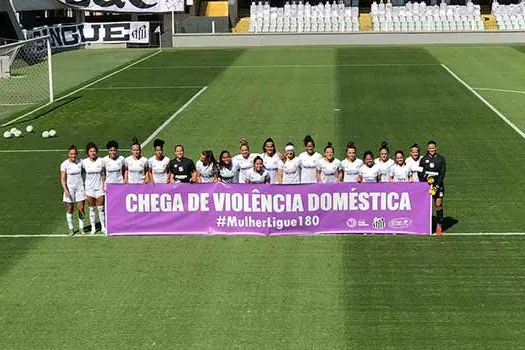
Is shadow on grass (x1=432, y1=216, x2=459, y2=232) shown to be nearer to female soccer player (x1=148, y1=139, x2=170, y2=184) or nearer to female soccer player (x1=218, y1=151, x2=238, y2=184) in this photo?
female soccer player (x1=218, y1=151, x2=238, y2=184)

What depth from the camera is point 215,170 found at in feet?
49.5

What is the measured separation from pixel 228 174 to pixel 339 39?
37.5 meters

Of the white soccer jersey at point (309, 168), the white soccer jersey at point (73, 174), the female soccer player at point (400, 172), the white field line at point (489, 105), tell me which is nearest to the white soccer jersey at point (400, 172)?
the female soccer player at point (400, 172)

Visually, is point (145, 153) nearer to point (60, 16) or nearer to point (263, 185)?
point (263, 185)

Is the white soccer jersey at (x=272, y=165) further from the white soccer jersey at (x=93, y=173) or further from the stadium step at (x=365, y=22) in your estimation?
the stadium step at (x=365, y=22)

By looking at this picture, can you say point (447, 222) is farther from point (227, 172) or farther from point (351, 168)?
point (227, 172)

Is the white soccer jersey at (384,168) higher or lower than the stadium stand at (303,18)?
lower

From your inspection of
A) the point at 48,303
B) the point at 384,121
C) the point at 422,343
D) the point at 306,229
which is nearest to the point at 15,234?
the point at 48,303

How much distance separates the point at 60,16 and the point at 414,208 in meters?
51.7

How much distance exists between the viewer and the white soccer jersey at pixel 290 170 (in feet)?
49.9

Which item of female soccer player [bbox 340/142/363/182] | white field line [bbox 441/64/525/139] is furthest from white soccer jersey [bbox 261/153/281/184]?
white field line [bbox 441/64/525/139]

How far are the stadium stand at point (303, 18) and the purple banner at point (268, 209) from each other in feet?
137

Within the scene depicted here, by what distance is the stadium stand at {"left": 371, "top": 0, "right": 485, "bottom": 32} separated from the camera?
56219 mm

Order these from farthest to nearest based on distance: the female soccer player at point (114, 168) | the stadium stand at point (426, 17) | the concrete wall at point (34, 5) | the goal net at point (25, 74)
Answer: the stadium stand at point (426, 17) < the concrete wall at point (34, 5) < the goal net at point (25, 74) < the female soccer player at point (114, 168)
